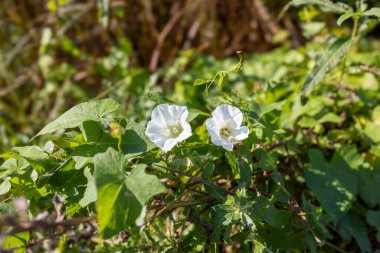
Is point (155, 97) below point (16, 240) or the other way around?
the other way around

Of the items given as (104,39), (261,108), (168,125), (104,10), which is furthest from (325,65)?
(104,39)

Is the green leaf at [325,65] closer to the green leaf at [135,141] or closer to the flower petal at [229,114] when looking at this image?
the flower petal at [229,114]

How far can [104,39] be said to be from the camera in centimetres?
373

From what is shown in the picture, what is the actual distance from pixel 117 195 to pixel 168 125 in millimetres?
287

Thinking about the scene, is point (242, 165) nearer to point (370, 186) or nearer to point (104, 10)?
point (370, 186)

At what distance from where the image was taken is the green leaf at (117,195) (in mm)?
959

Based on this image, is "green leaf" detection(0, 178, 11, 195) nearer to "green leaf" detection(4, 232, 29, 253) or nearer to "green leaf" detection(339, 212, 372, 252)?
"green leaf" detection(4, 232, 29, 253)

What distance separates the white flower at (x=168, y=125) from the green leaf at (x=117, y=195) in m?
0.16

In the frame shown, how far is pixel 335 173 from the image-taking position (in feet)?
5.17

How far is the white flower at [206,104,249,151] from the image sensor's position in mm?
1155

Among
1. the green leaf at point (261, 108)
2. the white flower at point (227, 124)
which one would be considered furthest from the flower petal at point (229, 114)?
the green leaf at point (261, 108)

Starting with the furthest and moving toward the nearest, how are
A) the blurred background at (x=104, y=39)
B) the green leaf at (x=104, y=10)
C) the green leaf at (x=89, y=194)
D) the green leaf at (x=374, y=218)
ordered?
the blurred background at (x=104, y=39)
the green leaf at (x=104, y=10)
the green leaf at (x=374, y=218)
the green leaf at (x=89, y=194)

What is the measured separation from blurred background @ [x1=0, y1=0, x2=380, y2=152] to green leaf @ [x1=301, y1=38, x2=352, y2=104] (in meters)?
1.54

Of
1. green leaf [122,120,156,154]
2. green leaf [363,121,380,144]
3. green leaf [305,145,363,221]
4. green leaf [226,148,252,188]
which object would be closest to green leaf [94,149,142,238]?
green leaf [122,120,156,154]
